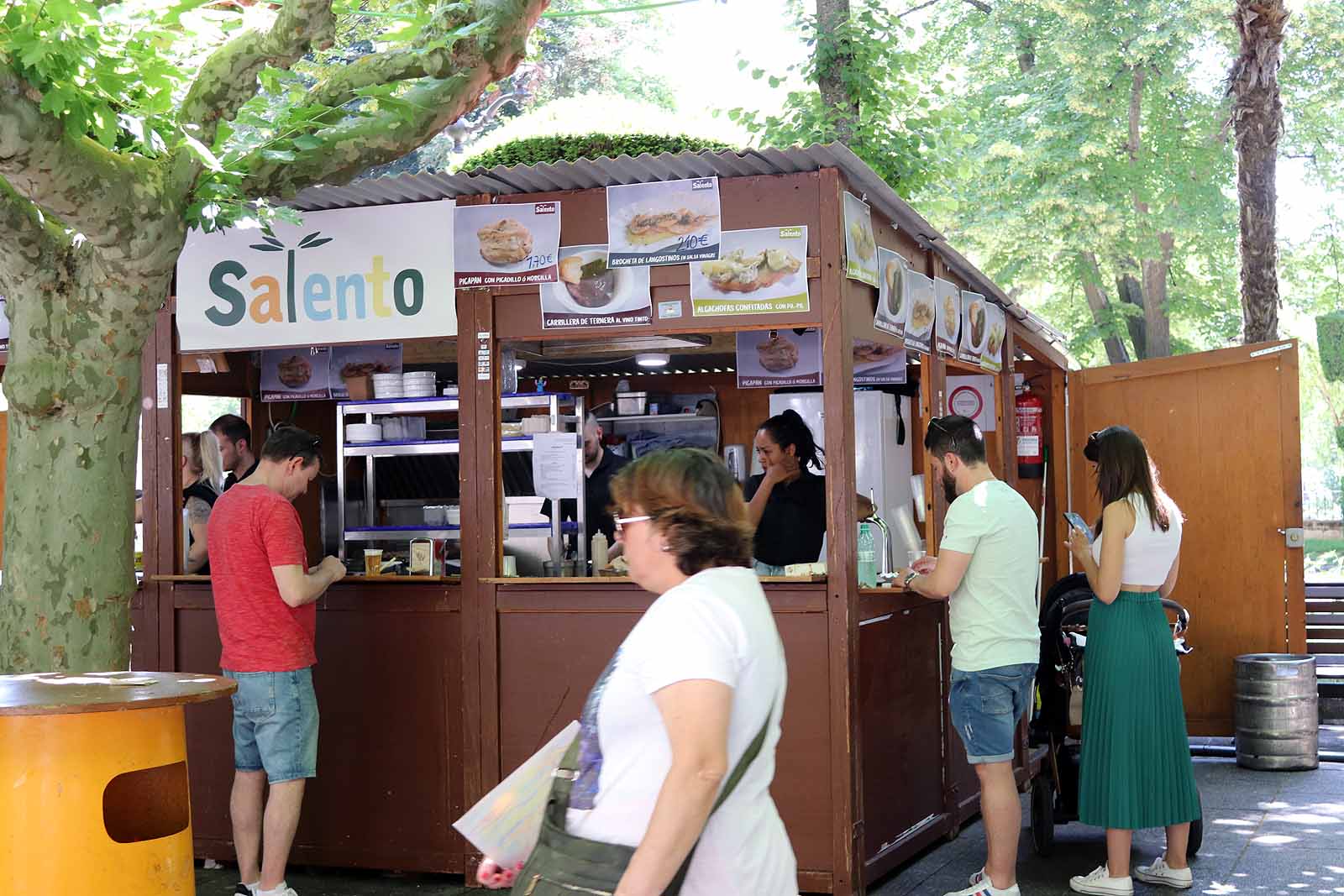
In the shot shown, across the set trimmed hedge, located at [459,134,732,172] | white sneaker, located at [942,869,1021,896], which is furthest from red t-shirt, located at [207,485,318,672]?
trimmed hedge, located at [459,134,732,172]

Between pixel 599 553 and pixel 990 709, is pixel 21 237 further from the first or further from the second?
pixel 990 709

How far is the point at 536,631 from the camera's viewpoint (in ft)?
20.8

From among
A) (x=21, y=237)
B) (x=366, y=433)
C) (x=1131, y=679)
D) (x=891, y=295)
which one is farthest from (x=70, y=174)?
(x=1131, y=679)

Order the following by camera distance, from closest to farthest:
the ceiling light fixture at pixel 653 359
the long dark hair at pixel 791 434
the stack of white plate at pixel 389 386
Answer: the long dark hair at pixel 791 434
the stack of white plate at pixel 389 386
the ceiling light fixture at pixel 653 359

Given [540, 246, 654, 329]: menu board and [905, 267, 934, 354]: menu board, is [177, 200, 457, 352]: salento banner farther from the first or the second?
[905, 267, 934, 354]: menu board

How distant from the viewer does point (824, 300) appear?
19.6 ft

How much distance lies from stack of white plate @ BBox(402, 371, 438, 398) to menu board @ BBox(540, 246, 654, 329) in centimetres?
219

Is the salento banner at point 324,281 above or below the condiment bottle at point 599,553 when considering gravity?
above

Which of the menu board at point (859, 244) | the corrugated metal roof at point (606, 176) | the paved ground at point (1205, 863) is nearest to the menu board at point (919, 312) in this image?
the corrugated metal roof at point (606, 176)

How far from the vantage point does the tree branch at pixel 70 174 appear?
14.4ft

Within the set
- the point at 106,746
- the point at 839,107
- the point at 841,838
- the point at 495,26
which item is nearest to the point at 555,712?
the point at 841,838

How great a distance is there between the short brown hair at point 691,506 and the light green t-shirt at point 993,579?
302cm

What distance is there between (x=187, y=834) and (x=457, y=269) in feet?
9.24

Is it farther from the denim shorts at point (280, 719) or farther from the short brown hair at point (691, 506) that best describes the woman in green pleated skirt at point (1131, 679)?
the short brown hair at point (691, 506)
